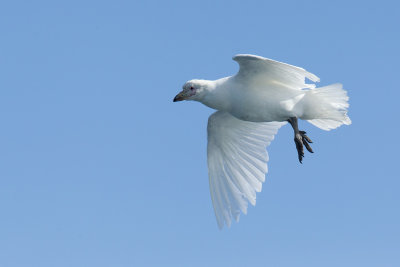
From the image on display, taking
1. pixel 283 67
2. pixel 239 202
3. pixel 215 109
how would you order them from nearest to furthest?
pixel 283 67 → pixel 215 109 → pixel 239 202

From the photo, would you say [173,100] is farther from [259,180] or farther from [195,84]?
[259,180]

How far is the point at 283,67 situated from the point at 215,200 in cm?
375

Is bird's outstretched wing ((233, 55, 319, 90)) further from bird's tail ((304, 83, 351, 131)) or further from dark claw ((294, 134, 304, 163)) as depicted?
dark claw ((294, 134, 304, 163))

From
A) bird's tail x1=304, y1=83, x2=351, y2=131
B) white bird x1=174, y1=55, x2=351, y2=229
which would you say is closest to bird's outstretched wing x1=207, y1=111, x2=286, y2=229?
white bird x1=174, y1=55, x2=351, y2=229

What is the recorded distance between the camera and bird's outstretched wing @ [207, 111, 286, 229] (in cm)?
1689

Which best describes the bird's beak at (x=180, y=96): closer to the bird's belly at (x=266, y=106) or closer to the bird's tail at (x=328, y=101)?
the bird's belly at (x=266, y=106)

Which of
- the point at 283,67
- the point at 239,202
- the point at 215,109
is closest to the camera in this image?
the point at 283,67

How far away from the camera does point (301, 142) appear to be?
15.7 meters

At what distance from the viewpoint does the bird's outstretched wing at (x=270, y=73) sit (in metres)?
14.4

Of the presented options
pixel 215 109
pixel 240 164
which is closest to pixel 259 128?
pixel 240 164

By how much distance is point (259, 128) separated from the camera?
690 inches

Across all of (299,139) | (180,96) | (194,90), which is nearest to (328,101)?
(299,139)

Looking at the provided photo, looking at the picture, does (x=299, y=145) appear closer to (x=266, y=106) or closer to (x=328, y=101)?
(x=328, y=101)

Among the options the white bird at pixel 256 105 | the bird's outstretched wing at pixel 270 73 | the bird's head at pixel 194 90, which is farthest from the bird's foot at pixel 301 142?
the bird's head at pixel 194 90
